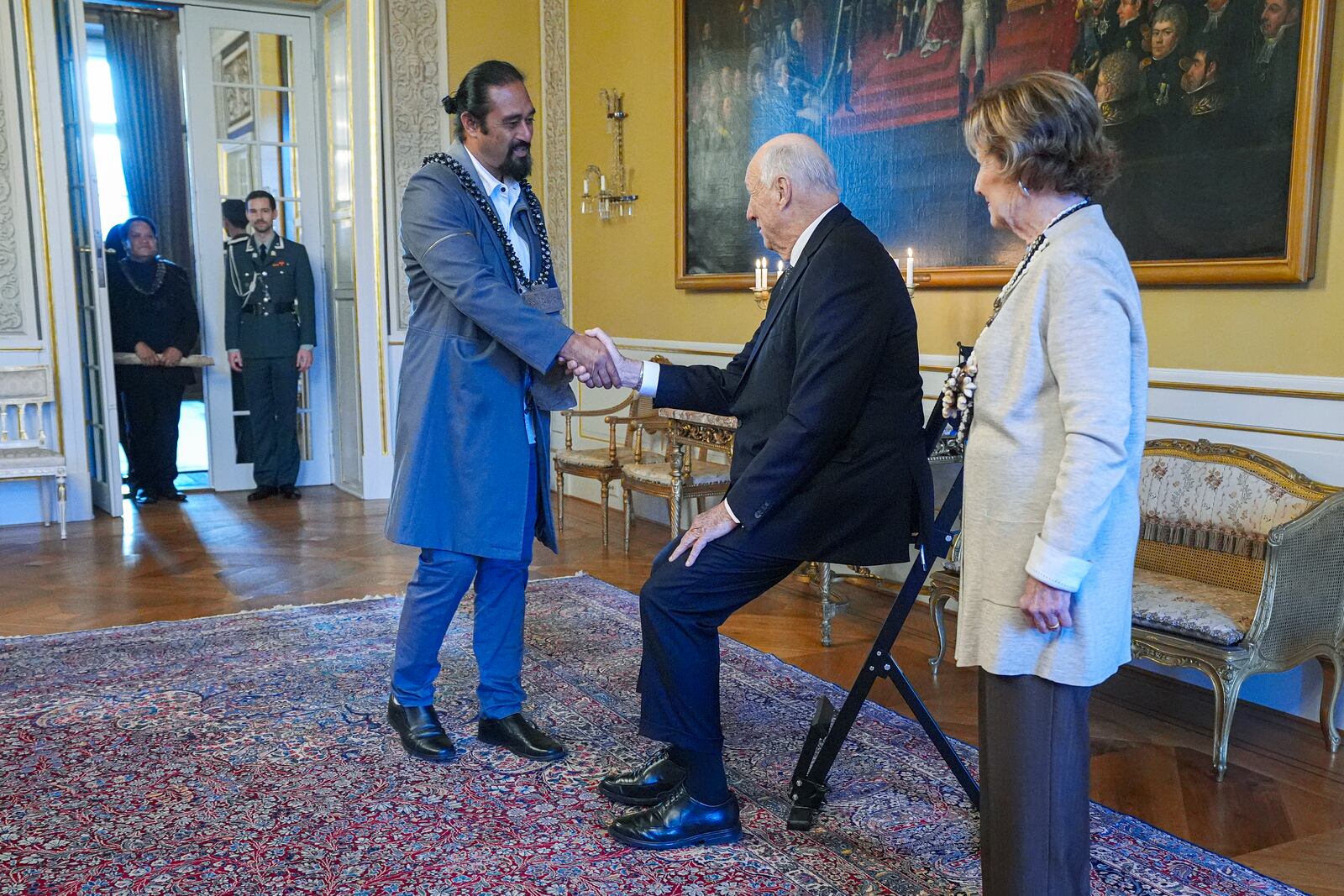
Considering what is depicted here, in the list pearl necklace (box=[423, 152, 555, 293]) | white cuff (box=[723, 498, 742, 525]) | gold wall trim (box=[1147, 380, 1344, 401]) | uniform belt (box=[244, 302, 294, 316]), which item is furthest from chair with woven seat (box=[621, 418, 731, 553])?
uniform belt (box=[244, 302, 294, 316])

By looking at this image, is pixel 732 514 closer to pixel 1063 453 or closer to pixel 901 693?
pixel 901 693

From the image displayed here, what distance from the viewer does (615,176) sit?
6547 millimetres

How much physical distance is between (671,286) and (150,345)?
330 cm

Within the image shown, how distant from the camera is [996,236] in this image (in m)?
4.07

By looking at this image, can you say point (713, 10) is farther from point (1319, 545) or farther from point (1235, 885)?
point (1235, 885)

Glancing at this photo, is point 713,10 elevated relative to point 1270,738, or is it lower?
elevated

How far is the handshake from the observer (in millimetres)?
2605

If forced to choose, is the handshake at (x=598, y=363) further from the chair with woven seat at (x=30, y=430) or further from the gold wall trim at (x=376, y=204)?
the gold wall trim at (x=376, y=204)

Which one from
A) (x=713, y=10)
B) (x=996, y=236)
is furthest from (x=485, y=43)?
(x=996, y=236)

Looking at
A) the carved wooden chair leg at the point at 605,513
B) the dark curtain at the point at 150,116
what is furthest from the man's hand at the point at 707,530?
the dark curtain at the point at 150,116

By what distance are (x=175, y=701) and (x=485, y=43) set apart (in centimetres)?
500

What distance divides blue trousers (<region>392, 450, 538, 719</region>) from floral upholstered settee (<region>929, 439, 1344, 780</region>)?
4.67 ft

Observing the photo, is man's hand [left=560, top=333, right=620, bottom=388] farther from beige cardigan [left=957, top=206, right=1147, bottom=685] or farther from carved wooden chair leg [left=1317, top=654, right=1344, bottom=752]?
carved wooden chair leg [left=1317, top=654, right=1344, bottom=752]

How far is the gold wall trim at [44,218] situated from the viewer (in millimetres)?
6062
